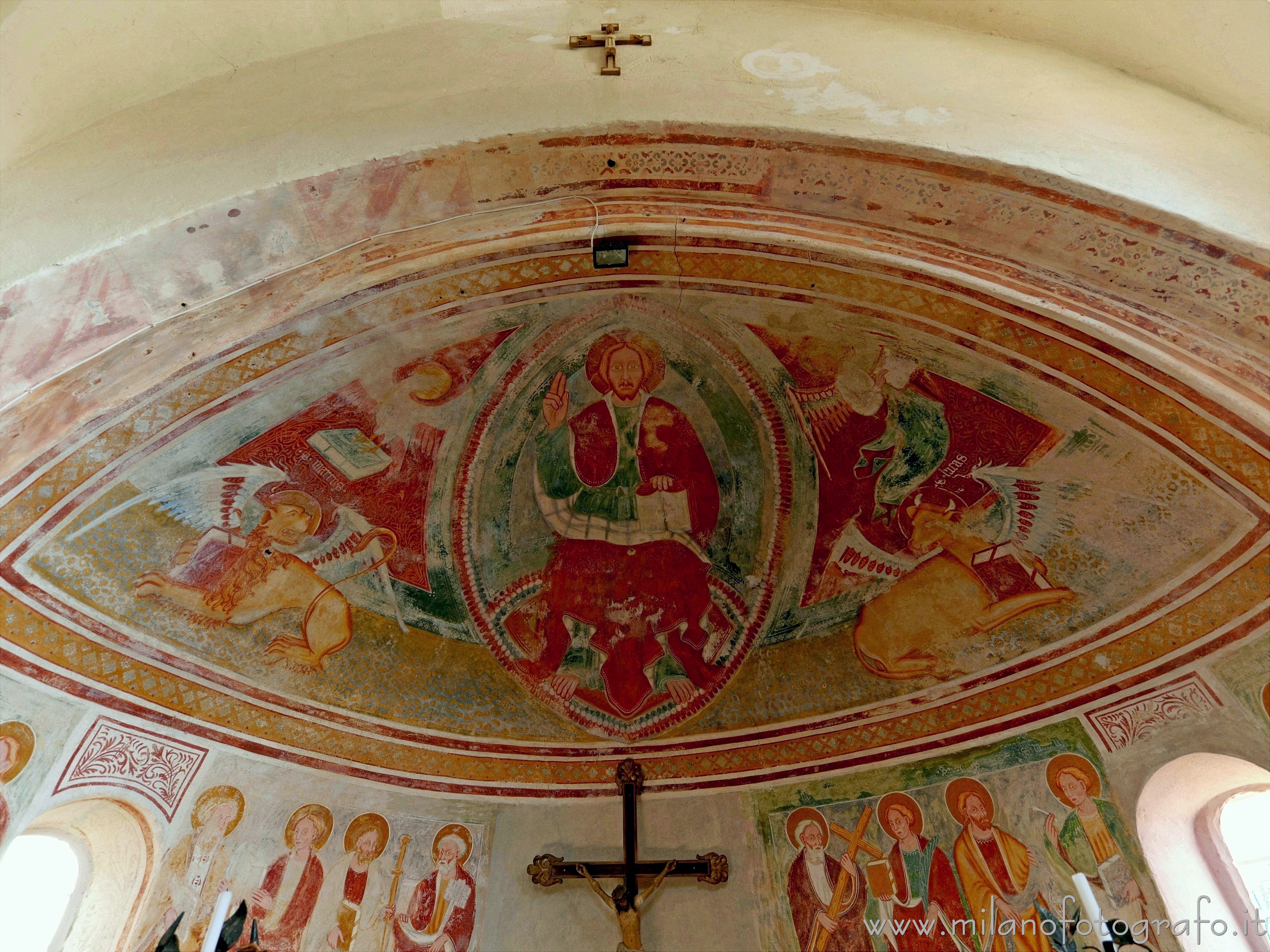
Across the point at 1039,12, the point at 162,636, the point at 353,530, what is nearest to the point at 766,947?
the point at 353,530

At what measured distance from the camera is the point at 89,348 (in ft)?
13.5

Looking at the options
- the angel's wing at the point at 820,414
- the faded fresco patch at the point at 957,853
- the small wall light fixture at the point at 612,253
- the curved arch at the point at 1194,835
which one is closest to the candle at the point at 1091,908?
the faded fresco patch at the point at 957,853

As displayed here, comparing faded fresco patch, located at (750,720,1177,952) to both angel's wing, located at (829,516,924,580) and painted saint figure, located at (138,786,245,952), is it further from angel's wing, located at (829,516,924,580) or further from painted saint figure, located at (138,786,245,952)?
painted saint figure, located at (138,786,245,952)

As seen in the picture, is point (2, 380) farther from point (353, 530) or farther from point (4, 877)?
point (4, 877)

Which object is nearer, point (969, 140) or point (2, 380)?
point (2, 380)

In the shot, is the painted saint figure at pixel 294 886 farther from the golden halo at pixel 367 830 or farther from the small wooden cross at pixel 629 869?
the small wooden cross at pixel 629 869

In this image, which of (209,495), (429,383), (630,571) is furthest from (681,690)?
(209,495)

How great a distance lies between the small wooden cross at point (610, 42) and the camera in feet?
16.2

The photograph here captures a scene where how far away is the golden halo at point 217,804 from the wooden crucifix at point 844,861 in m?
3.71

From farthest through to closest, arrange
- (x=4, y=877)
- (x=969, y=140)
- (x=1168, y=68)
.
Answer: (x=4, y=877), (x=1168, y=68), (x=969, y=140)

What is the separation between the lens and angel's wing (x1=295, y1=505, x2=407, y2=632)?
20.9 feet

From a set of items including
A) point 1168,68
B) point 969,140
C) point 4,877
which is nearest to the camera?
point 969,140

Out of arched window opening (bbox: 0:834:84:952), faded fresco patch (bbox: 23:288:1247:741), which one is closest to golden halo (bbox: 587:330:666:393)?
faded fresco patch (bbox: 23:288:1247:741)

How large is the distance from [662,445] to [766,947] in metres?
3.44
